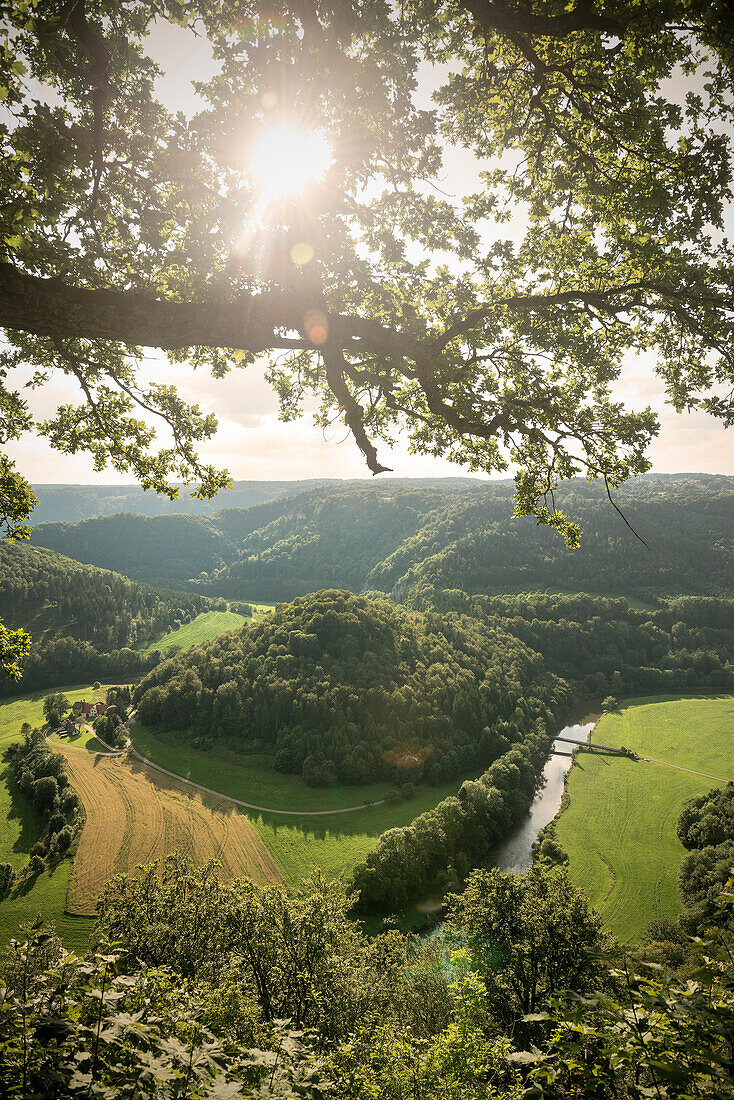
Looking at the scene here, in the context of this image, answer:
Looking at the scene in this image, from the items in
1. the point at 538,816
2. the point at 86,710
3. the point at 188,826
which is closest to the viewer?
the point at 188,826

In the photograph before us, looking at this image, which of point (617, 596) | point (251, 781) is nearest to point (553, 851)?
point (251, 781)

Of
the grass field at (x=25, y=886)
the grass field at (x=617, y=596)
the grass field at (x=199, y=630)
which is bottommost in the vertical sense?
the grass field at (x=25, y=886)

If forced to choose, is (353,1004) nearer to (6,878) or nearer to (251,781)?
(6,878)

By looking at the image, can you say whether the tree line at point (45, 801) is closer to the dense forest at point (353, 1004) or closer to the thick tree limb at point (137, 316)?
the dense forest at point (353, 1004)

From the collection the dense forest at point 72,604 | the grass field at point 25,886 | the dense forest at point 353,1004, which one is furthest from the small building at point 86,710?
the dense forest at point 353,1004

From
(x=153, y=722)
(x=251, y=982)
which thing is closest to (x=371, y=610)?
(x=153, y=722)

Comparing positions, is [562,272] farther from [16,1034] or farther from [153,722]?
[153,722]
